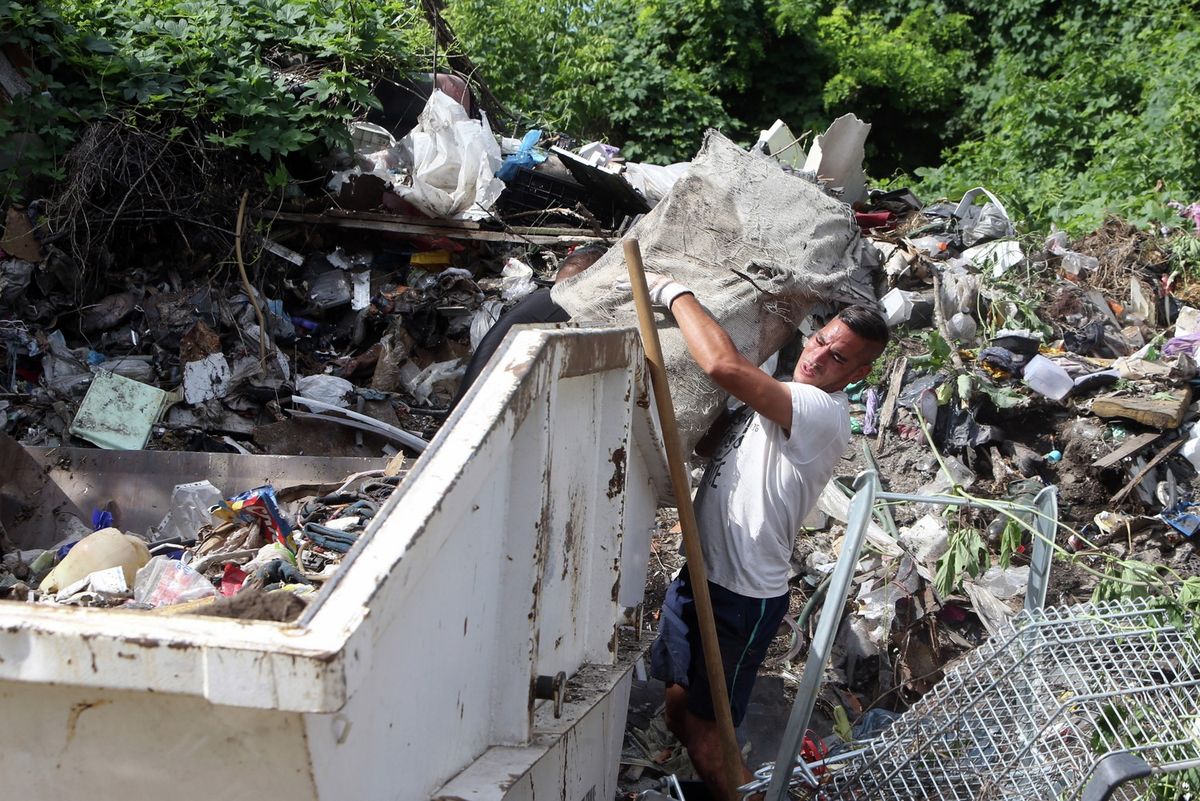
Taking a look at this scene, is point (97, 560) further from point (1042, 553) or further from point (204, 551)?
point (1042, 553)

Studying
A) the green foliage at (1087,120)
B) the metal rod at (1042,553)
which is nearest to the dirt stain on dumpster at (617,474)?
the metal rod at (1042,553)

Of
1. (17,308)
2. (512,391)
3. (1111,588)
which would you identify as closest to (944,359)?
(1111,588)

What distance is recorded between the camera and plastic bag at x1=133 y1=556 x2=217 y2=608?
7.32 feet

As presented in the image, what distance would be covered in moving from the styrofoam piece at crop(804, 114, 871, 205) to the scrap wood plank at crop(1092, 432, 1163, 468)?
2.85 metres

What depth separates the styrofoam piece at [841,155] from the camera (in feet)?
23.2

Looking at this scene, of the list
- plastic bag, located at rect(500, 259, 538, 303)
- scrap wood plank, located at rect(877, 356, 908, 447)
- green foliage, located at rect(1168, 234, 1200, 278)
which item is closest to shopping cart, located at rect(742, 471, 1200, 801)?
scrap wood plank, located at rect(877, 356, 908, 447)

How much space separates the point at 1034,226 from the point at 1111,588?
19.1ft

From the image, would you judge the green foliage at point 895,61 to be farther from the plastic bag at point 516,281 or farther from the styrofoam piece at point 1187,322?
the plastic bag at point 516,281

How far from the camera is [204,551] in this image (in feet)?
8.87

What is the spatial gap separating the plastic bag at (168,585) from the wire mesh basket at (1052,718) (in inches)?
57.7

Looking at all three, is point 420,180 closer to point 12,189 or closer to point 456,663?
point 12,189

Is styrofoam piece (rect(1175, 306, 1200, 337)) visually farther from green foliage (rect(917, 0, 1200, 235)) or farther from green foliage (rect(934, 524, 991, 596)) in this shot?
green foliage (rect(934, 524, 991, 596))

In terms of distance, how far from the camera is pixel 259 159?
19.1ft

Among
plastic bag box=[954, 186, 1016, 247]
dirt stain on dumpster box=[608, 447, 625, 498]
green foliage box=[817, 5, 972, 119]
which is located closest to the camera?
dirt stain on dumpster box=[608, 447, 625, 498]
